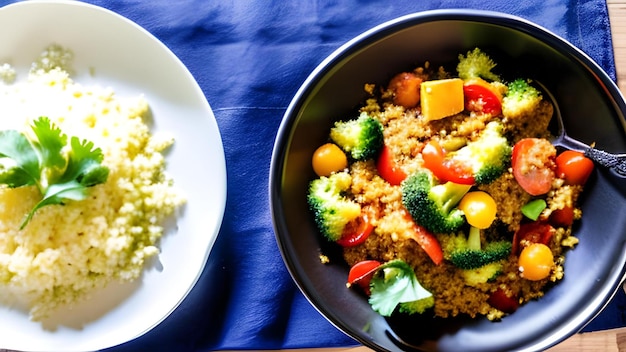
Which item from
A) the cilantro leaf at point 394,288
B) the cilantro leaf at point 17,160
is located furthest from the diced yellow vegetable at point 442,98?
the cilantro leaf at point 17,160

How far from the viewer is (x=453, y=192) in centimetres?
137

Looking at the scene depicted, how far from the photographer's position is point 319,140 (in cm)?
145

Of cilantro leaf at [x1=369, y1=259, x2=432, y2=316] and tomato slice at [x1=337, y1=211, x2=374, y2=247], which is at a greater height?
tomato slice at [x1=337, y1=211, x2=374, y2=247]

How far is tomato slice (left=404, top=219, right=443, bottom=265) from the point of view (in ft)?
4.46

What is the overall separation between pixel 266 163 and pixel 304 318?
0.39m

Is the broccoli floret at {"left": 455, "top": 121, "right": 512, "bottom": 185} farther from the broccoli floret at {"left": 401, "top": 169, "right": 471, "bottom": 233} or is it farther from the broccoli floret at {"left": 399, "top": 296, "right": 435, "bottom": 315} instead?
the broccoli floret at {"left": 399, "top": 296, "right": 435, "bottom": 315}

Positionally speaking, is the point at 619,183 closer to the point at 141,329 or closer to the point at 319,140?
the point at 319,140

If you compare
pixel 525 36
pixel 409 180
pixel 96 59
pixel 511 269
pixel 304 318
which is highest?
pixel 525 36

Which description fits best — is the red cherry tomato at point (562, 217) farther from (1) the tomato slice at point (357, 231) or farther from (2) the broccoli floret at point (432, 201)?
(1) the tomato slice at point (357, 231)

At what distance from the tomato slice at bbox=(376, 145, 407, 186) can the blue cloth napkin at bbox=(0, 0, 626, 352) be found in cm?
30

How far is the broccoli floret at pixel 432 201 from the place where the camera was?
1.34 metres

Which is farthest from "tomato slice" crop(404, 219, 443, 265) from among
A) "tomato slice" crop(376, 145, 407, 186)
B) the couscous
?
"tomato slice" crop(376, 145, 407, 186)

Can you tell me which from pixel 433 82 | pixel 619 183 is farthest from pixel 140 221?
pixel 619 183

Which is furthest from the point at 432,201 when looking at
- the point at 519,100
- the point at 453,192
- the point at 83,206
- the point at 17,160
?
the point at 17,160
